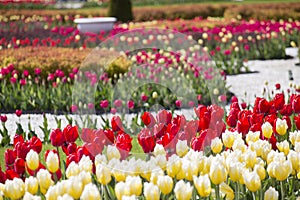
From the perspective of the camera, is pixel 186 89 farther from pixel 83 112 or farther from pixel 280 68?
pixel 280 68

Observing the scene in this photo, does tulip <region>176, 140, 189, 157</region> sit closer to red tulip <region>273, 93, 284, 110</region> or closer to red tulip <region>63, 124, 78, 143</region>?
red tulip <region>63, 124, 78, 143</region>

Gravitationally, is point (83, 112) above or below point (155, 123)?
below

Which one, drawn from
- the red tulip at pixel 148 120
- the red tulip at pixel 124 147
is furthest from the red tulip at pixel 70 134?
the red tulip at pixel 148 120

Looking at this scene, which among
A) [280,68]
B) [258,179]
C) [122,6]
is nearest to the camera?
[258,179]

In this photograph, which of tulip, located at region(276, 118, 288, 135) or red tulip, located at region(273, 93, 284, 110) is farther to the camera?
red tulip, located at region(273, 93, 284, 110)

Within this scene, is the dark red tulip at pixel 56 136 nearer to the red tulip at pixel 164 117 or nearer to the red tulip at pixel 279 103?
the red tulip at pixel 164 117

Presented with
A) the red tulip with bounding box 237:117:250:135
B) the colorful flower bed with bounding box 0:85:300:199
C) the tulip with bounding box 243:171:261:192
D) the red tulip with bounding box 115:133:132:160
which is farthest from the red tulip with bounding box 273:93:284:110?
the tulip with bounding box 243:171:261:192

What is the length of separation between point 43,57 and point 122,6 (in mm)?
8945

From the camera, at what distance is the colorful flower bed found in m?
2.72

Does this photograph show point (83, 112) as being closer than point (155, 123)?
No

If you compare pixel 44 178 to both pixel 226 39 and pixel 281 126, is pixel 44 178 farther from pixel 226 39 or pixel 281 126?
pixel 226 39

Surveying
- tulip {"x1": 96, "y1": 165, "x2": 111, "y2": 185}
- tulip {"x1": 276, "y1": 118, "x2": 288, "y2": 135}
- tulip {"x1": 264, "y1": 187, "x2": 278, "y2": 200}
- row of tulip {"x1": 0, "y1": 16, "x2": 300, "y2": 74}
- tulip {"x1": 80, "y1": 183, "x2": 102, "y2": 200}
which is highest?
tulip {"x1": 80, "y1": 183, "x2": 102, "y2": 200}

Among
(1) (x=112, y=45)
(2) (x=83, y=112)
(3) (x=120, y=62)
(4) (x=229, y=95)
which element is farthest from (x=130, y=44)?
(2) (x=83, y=112)

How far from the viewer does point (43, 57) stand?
9.62 m
